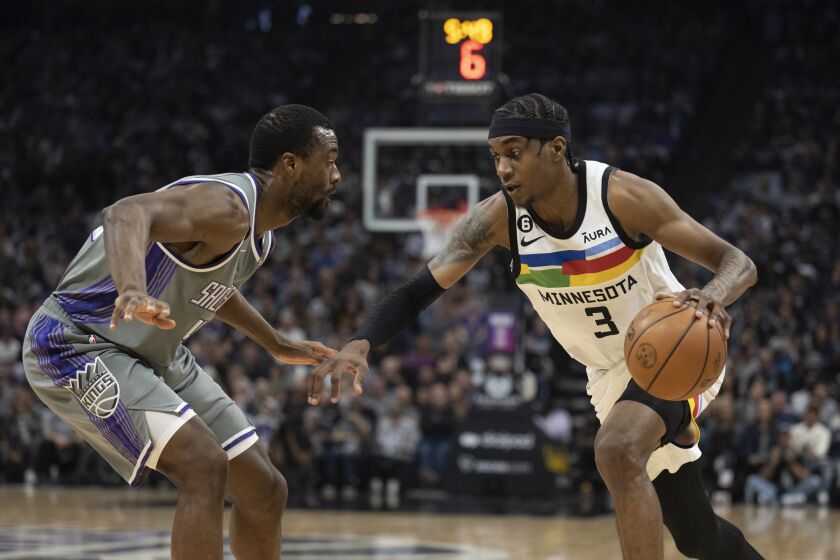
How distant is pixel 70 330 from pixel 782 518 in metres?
8.56

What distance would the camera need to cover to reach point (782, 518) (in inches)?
452

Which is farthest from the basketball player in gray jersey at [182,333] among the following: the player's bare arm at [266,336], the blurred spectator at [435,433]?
the blurred spectator at [435,433]

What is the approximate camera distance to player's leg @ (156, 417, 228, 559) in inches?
167

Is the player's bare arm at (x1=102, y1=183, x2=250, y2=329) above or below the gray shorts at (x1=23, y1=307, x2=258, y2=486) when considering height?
above

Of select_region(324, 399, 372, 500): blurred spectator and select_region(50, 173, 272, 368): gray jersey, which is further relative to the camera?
select_region(324, 399, 372, 500): blurred spectator

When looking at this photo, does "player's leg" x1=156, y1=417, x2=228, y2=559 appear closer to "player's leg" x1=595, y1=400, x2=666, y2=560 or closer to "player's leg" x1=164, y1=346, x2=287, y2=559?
"player's leg" x1=164, y1=346, x2=287, y2=559

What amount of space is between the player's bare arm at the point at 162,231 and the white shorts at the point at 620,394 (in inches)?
62.7

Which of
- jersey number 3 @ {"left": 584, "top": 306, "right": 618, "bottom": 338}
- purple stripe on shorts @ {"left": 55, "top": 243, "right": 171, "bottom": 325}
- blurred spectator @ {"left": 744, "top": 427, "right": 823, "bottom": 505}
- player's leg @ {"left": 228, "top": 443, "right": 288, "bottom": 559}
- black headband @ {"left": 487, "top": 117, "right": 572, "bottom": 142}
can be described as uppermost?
black headband @ {"left": 487, "top": 117, "right": 572, "bottom": 142}

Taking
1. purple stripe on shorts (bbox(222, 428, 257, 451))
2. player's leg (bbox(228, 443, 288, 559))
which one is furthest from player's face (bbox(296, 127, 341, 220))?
player's leg (bbox(228, 443, 288, 559))

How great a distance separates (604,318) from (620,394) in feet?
1.01

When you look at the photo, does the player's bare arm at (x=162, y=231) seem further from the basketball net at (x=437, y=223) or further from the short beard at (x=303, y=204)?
the basketball net at (x=437, y=223)

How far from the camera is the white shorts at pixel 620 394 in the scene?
16.1 ft

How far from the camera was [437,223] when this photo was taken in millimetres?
13820

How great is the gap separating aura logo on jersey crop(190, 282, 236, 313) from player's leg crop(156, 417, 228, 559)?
0.52 meters
